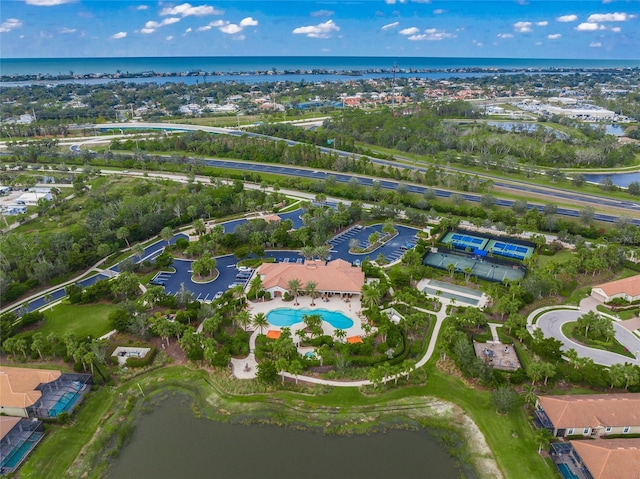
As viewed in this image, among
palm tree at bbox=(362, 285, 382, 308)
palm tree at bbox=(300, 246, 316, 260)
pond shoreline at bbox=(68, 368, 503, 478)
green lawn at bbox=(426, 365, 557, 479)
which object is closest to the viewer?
green lawn at bbox=(426, 365, 557, 479)

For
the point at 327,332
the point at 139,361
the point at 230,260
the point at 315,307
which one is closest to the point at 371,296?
the point at 327,332

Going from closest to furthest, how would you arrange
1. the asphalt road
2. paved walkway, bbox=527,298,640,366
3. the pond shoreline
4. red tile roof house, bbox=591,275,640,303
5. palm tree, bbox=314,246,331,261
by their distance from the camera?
the pond shoreline → the asphalt road → paved walkway, bbox=527,298,640,366 → red tile roof house, bbox=591,275,640,303 → palm tree, bbox=314,246,331,261

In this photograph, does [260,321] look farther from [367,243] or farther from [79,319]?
[367,243]

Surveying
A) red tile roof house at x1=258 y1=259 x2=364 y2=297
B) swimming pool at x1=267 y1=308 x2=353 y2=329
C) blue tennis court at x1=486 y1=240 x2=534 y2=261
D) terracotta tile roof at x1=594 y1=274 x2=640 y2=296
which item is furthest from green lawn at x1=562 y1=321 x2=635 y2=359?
swimming pool at x1=267 y1=308 x2=353 y2=329

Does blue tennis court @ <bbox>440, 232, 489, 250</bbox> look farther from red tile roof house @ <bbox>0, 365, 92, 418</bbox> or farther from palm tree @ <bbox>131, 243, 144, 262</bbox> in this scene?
red tile roof house @ <bbox>0, 365, 92, 418</bbox>

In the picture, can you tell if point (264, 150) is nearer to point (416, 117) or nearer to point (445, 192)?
point (445, 192)

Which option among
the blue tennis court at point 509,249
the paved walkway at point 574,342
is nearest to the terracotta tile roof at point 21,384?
the paved walkway at point 574,342

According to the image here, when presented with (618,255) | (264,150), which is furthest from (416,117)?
(618,255)
